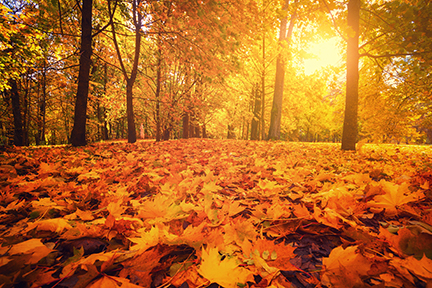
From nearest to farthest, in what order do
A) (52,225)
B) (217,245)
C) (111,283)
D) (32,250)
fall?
(111,283), (32,250), (217,245), (52,225)

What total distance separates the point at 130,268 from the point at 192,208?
0.52 meters

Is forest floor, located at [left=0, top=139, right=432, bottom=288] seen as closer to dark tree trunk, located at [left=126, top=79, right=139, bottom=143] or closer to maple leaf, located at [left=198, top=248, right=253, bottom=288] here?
maple leaf, located at [left=198, top=248, right=253, bottom=288]

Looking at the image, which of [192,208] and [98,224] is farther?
[192,208]

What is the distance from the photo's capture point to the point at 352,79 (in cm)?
529

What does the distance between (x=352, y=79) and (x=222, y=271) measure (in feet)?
21.5

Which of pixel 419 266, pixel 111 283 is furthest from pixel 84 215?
pixel 419 266

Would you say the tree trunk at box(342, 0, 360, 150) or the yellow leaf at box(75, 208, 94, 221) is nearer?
the yellow leaf at box(75, 208, 94, 221)

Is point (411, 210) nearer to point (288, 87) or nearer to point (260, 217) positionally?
point (260, 217)

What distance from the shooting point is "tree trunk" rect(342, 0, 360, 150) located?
5.27 m

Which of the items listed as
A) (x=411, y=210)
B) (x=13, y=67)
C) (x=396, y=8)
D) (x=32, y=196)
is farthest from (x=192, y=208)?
(x=13, y=67)

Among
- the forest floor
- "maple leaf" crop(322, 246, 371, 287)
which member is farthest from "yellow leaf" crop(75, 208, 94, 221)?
"maple leaf" crop(322, 246, 371, 287)

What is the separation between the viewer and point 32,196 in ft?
5.18

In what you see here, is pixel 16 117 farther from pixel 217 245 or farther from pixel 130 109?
pixel 217 245

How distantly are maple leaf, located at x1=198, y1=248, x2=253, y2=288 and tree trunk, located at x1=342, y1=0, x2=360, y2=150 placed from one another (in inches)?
241
